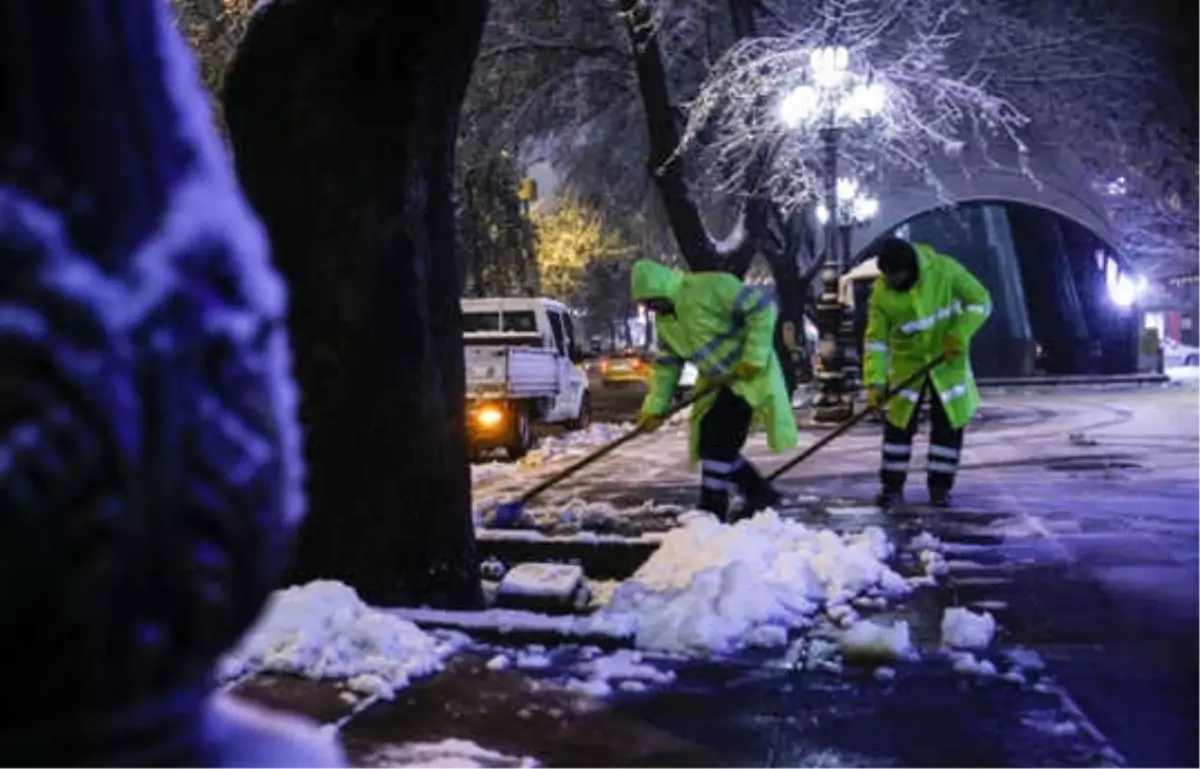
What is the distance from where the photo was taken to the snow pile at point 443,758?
3.90 m

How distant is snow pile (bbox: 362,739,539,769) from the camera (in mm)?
3902

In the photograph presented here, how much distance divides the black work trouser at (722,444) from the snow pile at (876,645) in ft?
11.5

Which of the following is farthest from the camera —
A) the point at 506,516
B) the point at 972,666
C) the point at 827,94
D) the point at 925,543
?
the point at 827,94

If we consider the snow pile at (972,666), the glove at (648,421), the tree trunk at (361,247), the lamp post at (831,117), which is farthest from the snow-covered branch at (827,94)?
the snow pile at (972,666)

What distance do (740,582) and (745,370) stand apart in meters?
2.83

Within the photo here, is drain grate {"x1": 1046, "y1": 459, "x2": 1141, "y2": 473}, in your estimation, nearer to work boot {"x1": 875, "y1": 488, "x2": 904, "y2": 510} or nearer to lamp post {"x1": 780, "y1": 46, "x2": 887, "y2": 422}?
work boot {"x1": 875, "y1": 488, "x2": 904, "y2": 510}

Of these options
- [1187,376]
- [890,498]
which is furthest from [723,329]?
[1187,376]

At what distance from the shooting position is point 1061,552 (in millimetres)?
7883

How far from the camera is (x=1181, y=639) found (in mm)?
5719

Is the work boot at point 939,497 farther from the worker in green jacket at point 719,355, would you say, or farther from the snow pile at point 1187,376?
the snow pile at point 1187,376

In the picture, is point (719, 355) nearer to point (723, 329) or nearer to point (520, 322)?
point (723, 329)

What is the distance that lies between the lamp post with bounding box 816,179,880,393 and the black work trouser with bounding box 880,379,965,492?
10209mm

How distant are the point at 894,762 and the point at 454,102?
12.0 ft

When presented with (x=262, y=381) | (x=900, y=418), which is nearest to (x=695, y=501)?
(x=900, y=418)
